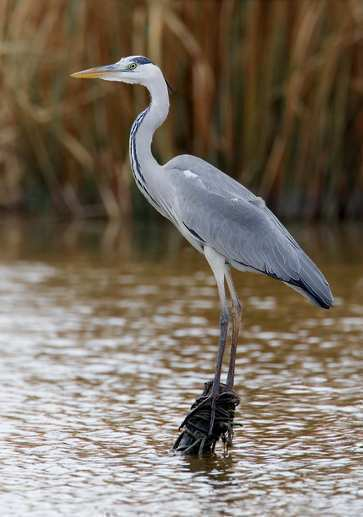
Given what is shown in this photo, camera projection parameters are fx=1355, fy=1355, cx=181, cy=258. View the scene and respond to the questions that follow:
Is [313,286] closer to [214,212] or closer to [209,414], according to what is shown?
[214,212]

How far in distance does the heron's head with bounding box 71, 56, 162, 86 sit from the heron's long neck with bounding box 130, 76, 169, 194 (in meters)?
0.04

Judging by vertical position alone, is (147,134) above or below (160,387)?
above

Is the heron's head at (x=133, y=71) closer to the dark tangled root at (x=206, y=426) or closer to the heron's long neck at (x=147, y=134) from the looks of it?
the heron's long neck at (x=147, y=134)

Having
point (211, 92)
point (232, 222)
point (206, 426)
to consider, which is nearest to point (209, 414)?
point (206, 426)

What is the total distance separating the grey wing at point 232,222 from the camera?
559 centimetres

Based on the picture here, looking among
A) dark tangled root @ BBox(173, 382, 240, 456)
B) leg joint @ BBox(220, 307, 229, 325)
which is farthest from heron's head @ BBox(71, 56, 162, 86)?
dark tangled root @ BBox(173, 382, 240, 456)

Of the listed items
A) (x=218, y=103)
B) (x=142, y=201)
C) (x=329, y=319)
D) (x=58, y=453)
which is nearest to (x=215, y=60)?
(x=218, y=103)

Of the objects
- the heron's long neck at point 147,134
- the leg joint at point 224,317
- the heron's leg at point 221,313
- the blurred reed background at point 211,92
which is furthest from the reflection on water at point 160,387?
the blurred reed background at point 211,92

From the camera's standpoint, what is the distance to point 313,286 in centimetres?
545

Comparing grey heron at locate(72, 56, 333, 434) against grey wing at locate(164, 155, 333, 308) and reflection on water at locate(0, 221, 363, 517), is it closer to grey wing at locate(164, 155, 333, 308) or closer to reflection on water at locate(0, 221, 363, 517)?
grey wing at locate(164, 155, 333, 308)

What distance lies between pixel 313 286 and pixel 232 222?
48cm

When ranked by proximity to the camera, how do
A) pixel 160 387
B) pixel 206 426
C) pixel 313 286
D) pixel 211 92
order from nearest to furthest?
pixel 206 426, pixel 313 286, pixel 160 387, pixel 211 92

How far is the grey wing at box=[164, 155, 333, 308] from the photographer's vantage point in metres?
5.59

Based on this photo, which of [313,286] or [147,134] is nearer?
[313,286]
